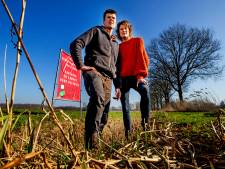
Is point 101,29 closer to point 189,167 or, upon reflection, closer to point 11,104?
point 189,167

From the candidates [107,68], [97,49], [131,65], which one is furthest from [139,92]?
[97,49]

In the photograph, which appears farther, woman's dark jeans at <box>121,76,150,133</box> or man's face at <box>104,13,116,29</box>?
woman's dark jeans at <box>121,76,150,133</box>

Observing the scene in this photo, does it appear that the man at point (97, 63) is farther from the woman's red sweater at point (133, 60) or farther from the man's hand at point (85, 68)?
the woman's red sweater at point (133, 60)

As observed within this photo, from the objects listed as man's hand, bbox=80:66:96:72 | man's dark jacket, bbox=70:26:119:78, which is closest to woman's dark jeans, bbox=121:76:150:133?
man's dark jacket, bbox=70:26:119:78

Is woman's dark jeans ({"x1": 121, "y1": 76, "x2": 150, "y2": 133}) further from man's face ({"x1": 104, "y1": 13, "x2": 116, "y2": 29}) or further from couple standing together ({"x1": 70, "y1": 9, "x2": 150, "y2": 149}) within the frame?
man's face ({"x1": 104, "y1": 13, "x2": 116, "y2": 29})

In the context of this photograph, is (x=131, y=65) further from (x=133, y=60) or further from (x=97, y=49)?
(x=97, y=49)

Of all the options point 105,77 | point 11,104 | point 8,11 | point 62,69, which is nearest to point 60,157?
point 11,104

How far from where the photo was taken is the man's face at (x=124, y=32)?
4.22 metres

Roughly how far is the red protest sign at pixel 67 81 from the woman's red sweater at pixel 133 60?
6.39 meters

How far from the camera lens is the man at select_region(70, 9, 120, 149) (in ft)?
10.2

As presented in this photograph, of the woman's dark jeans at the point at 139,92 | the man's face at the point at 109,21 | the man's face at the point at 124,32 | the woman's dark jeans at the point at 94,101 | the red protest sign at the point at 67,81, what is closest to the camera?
the woman's dark jeans at the point at 94,101

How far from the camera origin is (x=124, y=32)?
13.9 feet

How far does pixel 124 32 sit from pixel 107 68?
2.83 feet

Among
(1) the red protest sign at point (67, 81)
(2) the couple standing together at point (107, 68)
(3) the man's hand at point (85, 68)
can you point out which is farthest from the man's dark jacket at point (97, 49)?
(1) the red protest sign at point (67, 81)
